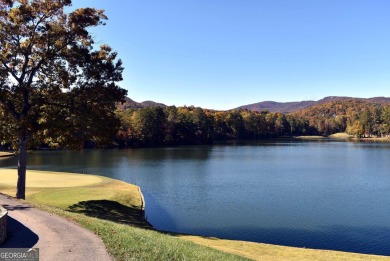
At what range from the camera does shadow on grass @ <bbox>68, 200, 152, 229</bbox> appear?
27.6 meters

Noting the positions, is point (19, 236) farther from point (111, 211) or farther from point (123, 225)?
point (111, 211)

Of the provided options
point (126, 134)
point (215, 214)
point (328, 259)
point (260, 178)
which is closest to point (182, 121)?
point (126, 134)

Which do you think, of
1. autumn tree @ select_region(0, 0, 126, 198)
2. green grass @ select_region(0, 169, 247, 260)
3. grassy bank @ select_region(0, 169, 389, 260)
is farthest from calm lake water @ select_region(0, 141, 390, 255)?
autumn tree @ select_region(0, 0, 126, 198)

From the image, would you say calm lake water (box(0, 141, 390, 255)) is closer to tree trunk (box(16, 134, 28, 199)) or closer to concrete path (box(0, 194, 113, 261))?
tree trunk (box(16, 134, 28, 199))

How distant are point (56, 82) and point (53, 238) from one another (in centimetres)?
1787

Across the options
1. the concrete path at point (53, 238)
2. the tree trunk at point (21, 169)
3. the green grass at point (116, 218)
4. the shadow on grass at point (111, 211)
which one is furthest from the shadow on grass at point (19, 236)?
the tree trunk at point (21, 169)

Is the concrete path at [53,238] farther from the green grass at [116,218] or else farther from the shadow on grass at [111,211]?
the shadow on grass at [111,211]

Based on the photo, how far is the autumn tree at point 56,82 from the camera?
88.2 feet

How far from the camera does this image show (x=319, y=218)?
3253cm

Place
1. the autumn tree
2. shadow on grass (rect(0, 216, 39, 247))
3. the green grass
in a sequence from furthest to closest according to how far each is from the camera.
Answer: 1. the autumn tree
2. shadow on grass (rect(0, 216, 39, 247))
3. the green grass

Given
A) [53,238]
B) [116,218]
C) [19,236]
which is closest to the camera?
[53,238]

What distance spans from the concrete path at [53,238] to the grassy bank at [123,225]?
0.58 m

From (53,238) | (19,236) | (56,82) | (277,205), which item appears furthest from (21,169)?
(277,205)

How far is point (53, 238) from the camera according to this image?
567 inches
